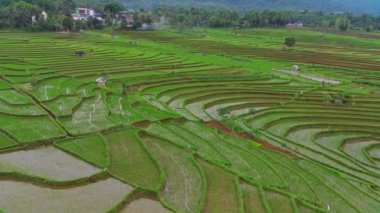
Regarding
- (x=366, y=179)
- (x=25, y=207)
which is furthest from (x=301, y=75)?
(x=25, y=207)

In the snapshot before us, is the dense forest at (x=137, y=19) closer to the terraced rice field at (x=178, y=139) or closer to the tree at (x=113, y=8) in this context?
the tree at (x=113, y=8)

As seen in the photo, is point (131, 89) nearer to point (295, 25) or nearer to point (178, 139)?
point (178, 139)

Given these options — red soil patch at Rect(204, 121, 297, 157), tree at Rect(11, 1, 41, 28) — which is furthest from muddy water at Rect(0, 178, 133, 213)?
tree at Rect(11, 1, 41, 28)

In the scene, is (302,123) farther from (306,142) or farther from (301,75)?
(301,75)

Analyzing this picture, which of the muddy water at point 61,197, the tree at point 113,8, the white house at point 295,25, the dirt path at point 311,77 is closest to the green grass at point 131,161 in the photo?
the muddy water at point 61,197

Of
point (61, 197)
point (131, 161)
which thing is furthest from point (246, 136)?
point (61, 197)

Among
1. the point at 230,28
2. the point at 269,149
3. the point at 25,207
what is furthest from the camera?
the point at 230,28
